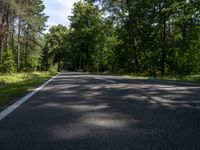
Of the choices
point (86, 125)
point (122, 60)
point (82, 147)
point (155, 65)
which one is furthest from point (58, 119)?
point (122, 60)

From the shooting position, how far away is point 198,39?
148ft

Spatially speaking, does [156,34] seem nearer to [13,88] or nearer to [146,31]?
[146,31]

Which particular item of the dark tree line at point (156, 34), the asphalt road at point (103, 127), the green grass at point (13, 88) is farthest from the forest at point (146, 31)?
the asphalt road at point (103, 127)

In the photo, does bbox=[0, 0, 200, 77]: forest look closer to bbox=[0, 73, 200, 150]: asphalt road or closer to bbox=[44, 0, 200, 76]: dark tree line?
bbox=[44, 0, 200, 76]: dark tree line

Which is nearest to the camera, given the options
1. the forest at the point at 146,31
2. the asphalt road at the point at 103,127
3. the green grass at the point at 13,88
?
the asphalt road at the point at 103,127

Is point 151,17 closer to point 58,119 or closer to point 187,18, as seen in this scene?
point 187,18

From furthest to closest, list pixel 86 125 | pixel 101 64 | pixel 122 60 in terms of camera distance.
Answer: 1. pixel 101 64
2. pixel 122 60
3. pixel 86 125

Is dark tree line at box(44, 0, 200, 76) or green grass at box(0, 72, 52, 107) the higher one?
dark tree line at box(44, 0, 200, 76)

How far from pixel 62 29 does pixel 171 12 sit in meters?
77.6

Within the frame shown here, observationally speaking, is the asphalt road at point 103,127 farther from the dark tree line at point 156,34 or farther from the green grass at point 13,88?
the dark tree line at point 156,34

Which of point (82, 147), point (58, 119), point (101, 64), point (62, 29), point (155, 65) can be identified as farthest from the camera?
point (62, 29)

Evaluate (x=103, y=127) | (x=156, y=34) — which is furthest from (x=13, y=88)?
(x=156, y=34)

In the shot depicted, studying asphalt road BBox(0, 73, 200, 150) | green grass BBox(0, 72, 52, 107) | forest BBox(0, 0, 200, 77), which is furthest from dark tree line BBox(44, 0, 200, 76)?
asphalt road BBox(0, 73, 200, 150)

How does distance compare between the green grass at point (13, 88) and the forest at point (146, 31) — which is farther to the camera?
the forest at point (146, 31)
